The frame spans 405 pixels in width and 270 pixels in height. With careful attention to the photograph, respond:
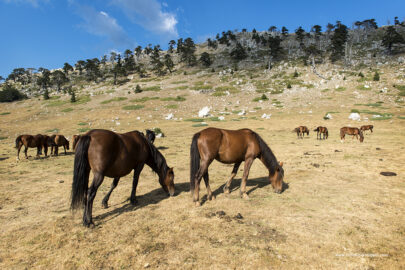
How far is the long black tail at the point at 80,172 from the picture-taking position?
5098 mm

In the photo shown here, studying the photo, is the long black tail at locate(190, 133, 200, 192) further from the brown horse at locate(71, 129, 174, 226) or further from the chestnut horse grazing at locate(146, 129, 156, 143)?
the chestnut horse grazing at locate(146, 129, 156, 143)

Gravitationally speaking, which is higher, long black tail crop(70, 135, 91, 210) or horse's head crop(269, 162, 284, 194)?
long black tail crop(70, 135, 91, 210)

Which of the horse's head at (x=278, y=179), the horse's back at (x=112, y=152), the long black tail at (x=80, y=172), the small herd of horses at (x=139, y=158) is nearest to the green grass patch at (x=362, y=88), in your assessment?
the small herd of horses at (x=139, y=158)

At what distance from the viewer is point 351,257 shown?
3.97 metres

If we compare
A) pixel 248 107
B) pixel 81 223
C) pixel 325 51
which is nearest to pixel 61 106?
A: pixel 248 107

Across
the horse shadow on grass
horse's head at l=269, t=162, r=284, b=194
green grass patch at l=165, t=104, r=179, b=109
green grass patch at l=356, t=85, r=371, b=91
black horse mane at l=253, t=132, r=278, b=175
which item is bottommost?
the horse shadow on grass

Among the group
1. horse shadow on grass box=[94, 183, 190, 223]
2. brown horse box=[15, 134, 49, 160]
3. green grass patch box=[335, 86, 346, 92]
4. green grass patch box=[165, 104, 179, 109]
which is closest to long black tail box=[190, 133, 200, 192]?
horse shadow on grass box=[94, 183, 190, 223]

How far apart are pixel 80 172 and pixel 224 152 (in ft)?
13.9

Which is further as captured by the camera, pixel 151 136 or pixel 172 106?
pixel 172 106

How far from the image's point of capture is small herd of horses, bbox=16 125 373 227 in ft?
17.1

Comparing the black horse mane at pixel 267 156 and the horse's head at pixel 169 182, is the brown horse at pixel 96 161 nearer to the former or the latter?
the horse's head at pixel 169 182

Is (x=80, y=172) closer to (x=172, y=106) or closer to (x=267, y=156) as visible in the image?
(x=267, y=156)

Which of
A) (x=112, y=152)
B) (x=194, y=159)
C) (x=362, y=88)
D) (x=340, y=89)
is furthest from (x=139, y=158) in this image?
(x=362, y=88)

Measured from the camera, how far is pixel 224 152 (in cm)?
671
